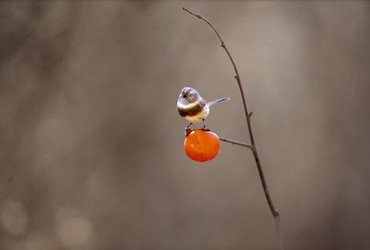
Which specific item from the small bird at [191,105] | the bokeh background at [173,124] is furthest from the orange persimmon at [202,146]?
the bokeh background at [173,124]

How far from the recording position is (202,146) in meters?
0.71

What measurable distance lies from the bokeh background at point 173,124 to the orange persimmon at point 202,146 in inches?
39.5

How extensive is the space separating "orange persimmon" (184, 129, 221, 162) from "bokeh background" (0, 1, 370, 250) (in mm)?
1004

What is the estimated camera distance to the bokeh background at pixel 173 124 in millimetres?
1601

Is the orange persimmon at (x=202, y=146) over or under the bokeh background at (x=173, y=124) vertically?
under

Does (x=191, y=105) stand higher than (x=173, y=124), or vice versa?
(x=173, y=124)

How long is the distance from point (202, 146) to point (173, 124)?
3.45ft

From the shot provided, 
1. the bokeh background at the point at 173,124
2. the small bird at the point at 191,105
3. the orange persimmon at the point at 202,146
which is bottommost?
the orange persimmon at the point at 202,146

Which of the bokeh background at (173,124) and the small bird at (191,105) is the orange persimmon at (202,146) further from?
the bokeh background at (173,124)

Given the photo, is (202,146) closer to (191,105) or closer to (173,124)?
(191,105)

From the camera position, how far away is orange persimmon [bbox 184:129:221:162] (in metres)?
0.71

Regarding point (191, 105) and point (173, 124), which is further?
point (173, 124)

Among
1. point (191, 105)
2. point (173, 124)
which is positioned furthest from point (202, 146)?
point (173, 124)

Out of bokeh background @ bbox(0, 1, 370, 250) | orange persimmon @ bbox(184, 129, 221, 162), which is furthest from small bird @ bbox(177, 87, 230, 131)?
bokeh background @ bbox(0, 1, 370, 250)
